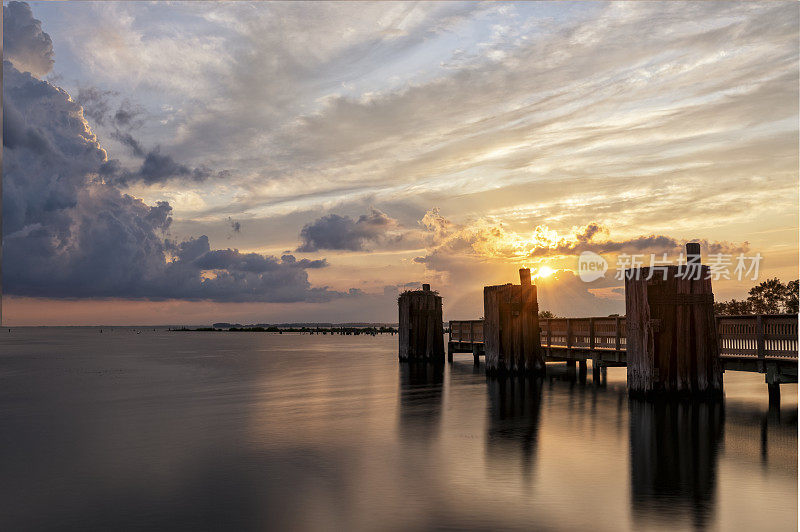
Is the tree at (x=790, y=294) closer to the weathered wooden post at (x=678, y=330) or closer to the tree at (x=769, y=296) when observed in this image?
the tree at (x=769, y=296)

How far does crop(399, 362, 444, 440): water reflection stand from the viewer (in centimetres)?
2038

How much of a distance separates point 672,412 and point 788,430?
120 inches

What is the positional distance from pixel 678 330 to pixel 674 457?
6.09 meters

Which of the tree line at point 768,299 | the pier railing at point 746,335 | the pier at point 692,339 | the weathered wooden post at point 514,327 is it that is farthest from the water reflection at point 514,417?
Result: the tree line at point 768,299

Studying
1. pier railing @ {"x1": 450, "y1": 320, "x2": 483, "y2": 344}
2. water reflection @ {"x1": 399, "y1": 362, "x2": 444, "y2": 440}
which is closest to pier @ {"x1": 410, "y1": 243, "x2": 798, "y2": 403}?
water reflection @ {"x1": 399, "y1": 362, "x2": 444, "y2": 440}

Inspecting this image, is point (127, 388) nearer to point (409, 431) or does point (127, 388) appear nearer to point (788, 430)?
point (409, 431)

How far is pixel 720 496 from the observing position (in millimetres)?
12109

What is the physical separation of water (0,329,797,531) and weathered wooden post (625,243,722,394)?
0.80m

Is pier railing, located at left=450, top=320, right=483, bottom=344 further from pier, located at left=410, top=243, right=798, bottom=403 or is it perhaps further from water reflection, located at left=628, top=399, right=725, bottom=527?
water reflection, located at left=628, top=399, right=725, bottom=527

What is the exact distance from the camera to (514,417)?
22109 mm

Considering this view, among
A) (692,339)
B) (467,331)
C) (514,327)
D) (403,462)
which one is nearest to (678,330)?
(692,339)

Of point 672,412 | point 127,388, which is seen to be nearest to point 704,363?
point 672,412

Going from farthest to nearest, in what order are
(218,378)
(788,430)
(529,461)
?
1. (218,378)
2. (788,430)
3. (529,461)

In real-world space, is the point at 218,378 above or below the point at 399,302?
below
